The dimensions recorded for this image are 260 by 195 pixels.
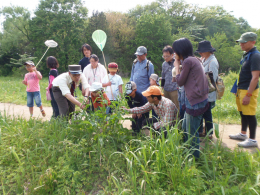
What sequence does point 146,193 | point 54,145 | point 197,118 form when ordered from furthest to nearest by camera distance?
point 54,145, point 197,118, point 146,193

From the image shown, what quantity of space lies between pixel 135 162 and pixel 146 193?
39cm

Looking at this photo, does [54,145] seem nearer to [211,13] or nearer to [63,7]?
[63,7]

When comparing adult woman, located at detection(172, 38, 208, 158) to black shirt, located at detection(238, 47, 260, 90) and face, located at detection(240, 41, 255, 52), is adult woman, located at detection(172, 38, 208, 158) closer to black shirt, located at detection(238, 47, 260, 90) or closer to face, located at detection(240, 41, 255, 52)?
black shirt, located at detection(238, 47, 260, 90)

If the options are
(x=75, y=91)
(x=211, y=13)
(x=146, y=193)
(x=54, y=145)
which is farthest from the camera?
(x=211, y=13)

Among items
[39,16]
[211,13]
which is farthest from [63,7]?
[211,13]

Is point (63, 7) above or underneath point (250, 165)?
above

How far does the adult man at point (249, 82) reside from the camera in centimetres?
326

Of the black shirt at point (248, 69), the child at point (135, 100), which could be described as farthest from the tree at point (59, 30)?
the black shirt at point (248, 69)

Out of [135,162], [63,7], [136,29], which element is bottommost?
[135,162]

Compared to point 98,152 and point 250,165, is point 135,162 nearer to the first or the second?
point 98,152

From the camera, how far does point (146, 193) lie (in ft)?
7.20

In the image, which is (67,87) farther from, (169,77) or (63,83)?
(169,77)

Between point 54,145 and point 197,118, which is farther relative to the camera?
point 54,145

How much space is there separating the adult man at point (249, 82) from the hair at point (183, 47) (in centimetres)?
136
